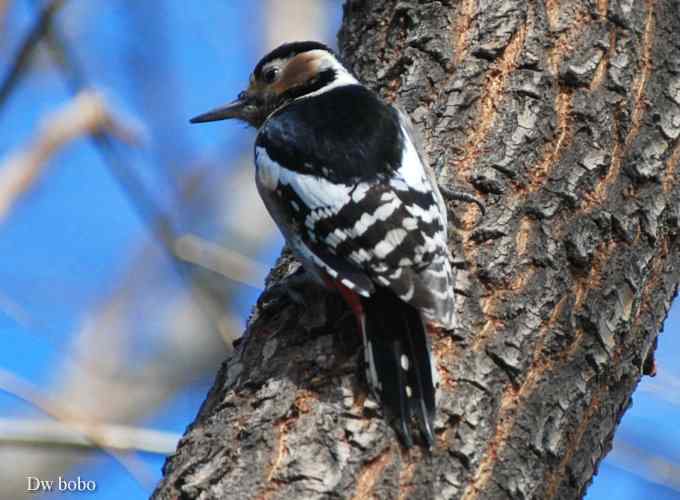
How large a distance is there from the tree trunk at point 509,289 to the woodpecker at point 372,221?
0.20 ft

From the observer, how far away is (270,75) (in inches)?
165

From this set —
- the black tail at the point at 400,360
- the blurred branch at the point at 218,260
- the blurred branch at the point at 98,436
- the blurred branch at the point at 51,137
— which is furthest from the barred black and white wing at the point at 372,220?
the blurred branch at the point at 51,137

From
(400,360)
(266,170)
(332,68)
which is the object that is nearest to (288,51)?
(332,68)

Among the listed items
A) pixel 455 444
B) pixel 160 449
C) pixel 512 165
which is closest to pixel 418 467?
pixel 455 444

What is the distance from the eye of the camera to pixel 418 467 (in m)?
2.55

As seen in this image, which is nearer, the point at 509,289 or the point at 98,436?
the point at 509,289

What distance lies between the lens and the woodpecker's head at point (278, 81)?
13.7ft

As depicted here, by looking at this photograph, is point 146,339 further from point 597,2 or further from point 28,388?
point 597,2

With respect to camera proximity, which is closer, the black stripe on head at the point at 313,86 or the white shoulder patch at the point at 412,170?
the white shoulder patch at the point at 412,170

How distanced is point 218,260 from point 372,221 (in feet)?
8.42

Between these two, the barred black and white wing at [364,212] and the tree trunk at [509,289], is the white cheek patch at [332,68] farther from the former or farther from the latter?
the barred black and white wing at [364,212]

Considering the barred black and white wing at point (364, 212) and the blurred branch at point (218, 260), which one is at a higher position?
the blurred branch at point (218, 260)

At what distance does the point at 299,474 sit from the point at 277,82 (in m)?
2.04

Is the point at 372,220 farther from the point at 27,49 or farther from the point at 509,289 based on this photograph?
the point at 27,49
